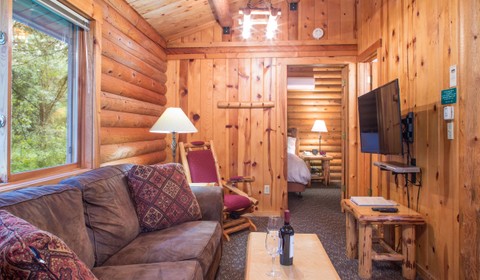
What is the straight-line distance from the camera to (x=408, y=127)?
7.93ft

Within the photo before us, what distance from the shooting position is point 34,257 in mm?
724

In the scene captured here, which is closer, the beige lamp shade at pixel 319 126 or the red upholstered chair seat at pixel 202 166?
the red upholstered chair seat at pixel 202 166

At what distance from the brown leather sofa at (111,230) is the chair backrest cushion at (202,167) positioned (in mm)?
1301

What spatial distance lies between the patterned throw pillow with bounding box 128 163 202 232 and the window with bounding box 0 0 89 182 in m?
0.59

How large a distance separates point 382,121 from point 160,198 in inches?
Answer: 77.4

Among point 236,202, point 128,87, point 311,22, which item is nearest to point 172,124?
point 128,87

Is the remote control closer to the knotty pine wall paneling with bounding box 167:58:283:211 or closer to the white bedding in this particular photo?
the knotty pine wall paneling with bounding box 167:58:283:211

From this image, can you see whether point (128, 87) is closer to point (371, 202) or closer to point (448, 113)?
point (371, 202)

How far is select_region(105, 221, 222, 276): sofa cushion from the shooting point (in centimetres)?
158

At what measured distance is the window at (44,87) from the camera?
173cm

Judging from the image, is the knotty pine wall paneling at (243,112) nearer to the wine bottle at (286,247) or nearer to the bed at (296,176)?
the bed at (296,176)

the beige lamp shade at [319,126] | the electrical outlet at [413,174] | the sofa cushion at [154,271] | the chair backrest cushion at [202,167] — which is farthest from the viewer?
the beige lamp shade at [319,126]

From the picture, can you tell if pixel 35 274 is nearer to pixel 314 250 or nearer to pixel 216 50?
pixel 314 250

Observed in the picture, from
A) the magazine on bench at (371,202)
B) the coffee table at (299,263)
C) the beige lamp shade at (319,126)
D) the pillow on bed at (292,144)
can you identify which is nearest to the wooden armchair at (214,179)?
the magazine on bench at (371,202)
